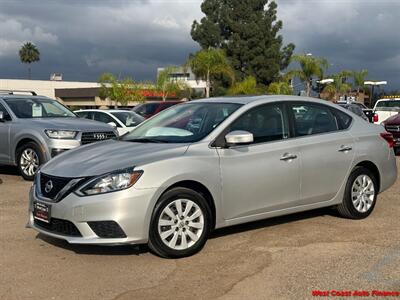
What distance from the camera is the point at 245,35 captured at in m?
57.4

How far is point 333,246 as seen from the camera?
5.76 meters

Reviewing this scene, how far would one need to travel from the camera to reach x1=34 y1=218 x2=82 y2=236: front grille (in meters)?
5.04

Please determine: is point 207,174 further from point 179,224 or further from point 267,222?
point 267,222

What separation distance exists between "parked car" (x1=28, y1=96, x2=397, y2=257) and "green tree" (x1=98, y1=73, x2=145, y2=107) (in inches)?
1805

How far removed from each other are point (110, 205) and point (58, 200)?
555 millimetres

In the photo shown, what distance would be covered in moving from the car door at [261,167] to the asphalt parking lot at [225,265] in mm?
435

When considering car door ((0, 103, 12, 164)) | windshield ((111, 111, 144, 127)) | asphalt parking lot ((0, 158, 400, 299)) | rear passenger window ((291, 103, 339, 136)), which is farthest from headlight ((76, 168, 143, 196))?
windshield ((111, 111, 144, 127))

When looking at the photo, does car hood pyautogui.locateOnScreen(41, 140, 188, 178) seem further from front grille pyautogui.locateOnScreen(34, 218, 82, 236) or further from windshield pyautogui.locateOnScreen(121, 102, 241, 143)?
front grille pyautogui.locateOnScreen(34, 218, 82, 236)

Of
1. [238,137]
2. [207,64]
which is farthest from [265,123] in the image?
[207,64]

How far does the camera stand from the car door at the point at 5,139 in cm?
1049

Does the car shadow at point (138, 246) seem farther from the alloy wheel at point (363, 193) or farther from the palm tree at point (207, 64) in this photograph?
the palm tree at point (207, 64)

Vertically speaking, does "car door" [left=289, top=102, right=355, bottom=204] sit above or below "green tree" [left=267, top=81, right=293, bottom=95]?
below

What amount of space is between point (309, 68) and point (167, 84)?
13.7m

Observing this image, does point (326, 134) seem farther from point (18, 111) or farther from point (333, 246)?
point (18, 111)
